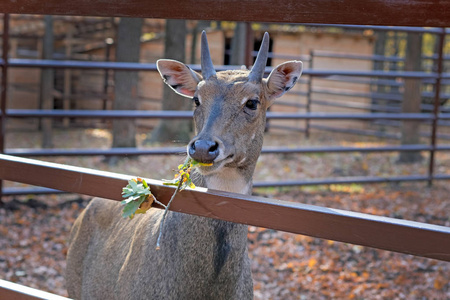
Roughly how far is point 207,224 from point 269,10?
1.24 m

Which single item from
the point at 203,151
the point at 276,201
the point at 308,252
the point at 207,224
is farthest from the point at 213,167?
the point at 308,252

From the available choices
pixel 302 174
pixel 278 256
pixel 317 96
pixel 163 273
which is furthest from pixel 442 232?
pixel 317 96

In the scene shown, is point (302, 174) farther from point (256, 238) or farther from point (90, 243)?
point (90, 243)

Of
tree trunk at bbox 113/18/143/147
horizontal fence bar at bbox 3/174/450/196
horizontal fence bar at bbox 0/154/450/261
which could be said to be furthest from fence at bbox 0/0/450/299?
tree trunk at bbox 113/18/143/147

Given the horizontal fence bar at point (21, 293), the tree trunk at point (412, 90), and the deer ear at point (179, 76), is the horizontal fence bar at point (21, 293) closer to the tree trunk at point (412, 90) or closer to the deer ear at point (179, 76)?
the deer ear at point (179, 76)

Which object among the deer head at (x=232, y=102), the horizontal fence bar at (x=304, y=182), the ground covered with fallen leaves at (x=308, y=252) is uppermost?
the deer head at (x=232, y=102)

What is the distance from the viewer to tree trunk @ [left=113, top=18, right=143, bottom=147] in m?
9.36

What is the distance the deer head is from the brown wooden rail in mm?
720

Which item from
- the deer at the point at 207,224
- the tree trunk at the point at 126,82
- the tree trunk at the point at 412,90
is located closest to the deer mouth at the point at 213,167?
the deer at the point at 207,224

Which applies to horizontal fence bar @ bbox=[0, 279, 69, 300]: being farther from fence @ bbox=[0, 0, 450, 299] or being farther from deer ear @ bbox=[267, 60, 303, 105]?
deer ear @ bbox=[267, 60, 303, 105]

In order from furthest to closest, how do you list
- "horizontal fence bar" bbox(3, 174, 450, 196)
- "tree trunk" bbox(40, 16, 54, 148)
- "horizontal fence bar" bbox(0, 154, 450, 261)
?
"tree trunk" bbox(40, 16, 54, 148)
"horizontal fence bar" bbox(3, 174, 450, 196)
"horizontal fence bar" bbox(0, 154, 450, 261)

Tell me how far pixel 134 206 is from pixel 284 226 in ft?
2.01

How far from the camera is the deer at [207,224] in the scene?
2795 millimetres

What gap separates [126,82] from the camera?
980 cm
